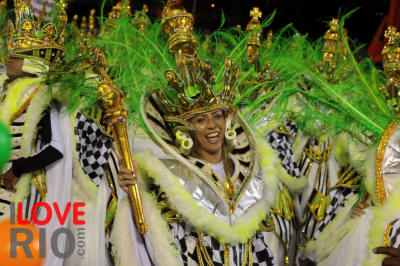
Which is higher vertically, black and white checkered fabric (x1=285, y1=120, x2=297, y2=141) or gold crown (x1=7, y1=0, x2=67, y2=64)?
gold crown (x1=7, y1=0, x2=67, y2=64)

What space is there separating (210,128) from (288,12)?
12.2 ft

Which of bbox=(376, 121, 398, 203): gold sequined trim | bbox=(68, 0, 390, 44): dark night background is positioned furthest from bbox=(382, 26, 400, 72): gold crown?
bbox=(68, 0, 390, 44): dark night background

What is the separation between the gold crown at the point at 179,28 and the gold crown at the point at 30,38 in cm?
92

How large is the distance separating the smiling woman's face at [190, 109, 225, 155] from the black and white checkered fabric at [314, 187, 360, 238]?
1107 mm

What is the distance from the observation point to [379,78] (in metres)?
3.89

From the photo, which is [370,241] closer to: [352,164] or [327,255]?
[327,255]

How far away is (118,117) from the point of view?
2898 mm

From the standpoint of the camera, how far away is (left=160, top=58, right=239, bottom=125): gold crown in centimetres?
303

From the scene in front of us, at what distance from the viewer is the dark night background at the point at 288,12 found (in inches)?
218

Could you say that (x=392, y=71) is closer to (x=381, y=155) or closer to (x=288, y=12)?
(x=381, y=155)

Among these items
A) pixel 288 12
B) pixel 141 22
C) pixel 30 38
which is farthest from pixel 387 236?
pixel 288 12

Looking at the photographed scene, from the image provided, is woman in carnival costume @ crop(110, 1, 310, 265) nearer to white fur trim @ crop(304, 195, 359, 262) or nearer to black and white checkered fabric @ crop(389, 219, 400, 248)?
white fur trim @ crop(304, 195, 359, 262)

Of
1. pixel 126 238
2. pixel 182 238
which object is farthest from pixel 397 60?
pixel 126 238

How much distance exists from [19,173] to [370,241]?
228 centimetres
